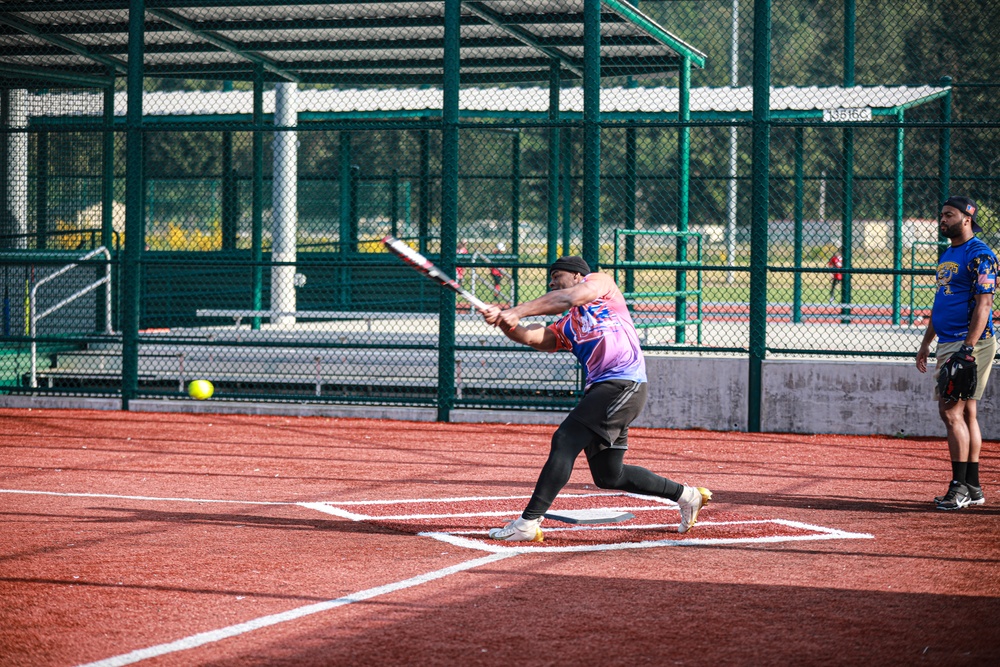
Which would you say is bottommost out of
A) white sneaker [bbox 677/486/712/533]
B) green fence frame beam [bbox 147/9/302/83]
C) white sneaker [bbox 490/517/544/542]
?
white sneaker [bbox 490/517/544/542]

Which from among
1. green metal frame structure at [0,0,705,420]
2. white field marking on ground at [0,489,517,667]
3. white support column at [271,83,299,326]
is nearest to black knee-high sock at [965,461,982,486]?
white field marking on ground at [0,489,517,667]

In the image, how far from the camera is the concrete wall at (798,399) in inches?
456

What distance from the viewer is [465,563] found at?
6.18 metres

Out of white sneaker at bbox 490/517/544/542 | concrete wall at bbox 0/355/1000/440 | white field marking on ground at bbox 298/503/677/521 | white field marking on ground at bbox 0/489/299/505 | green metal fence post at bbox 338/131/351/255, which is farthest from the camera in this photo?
green metal fence post at bbox 338/131/351/255

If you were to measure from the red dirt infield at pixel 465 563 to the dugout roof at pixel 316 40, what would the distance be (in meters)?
5.72

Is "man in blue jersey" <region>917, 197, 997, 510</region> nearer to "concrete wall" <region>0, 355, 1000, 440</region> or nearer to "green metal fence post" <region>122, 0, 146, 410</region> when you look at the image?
"concrete wall" <region>0, 355, 1000, 440</region>

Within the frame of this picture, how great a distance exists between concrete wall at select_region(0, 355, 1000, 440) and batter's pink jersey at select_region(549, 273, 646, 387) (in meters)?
5.39

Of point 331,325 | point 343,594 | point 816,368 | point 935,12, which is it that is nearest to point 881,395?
point 816,368

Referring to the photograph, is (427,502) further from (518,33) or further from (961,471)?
(518,33)

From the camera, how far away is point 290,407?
42.7 ft

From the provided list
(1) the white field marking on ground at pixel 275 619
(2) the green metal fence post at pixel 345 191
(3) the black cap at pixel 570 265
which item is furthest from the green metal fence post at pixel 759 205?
(2) the green metal fence post at pixel 345 191

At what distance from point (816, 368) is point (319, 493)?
561cm

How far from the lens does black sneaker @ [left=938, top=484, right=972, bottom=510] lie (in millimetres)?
7828

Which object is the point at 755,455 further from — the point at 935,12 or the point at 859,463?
the point at 935,12
